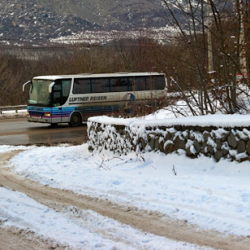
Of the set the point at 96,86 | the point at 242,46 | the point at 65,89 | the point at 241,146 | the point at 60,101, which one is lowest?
the point at 241,146

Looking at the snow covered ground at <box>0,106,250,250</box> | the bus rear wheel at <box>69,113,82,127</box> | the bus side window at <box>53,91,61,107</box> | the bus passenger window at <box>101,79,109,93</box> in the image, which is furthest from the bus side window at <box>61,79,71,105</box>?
the snow covered ground at <box>0,106,250,250</box>

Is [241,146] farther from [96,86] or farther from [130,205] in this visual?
[96,86]

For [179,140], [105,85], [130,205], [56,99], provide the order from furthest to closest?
[105,85]
[56,99]
[179,140]
[130,205]

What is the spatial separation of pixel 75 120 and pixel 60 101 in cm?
136

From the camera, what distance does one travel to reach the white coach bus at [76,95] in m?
27.2

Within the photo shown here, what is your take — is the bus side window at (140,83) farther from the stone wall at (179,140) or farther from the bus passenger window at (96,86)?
the stone wall at (179,140)

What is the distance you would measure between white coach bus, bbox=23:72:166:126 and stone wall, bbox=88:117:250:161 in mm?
14774

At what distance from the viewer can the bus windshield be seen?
27.3 meters

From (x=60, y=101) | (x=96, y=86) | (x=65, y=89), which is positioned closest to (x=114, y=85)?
(x=96, y=86)

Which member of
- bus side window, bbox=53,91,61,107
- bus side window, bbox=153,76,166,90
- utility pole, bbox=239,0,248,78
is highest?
utility pole, bbox=239,0,248,78

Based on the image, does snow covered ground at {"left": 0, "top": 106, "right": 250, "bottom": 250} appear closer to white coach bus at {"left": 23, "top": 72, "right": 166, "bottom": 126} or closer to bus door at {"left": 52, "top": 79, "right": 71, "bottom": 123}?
white coach bus at {"left": 23, "top": 72, "right": 166, "bottom": 126}

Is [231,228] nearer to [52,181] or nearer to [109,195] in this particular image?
[109,195]

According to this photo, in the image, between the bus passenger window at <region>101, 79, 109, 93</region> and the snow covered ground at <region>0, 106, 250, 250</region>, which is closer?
the snow covered ground at <region>0, 106, 250, 250</region>

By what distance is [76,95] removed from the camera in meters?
28.4
